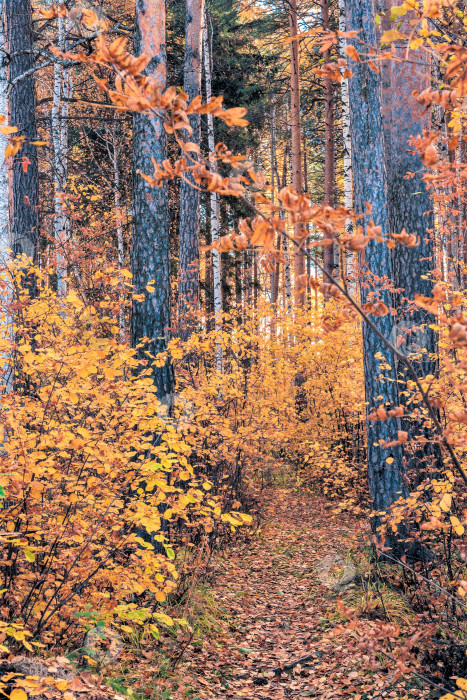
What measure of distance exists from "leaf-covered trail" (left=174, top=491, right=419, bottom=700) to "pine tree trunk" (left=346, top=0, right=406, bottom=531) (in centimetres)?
114

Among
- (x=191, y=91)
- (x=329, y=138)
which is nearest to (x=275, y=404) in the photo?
(x=191, y=91)

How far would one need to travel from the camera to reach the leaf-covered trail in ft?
12.3

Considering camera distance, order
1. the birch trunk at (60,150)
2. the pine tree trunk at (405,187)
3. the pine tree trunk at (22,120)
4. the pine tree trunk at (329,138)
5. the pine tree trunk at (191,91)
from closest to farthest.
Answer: the pine tree trunk at (405,187) → the pine tree trunk at (22,120) → the birch trunk at (60,150) → the pine tree trunk at (191,91) → the pine tree trunk at (329,138)

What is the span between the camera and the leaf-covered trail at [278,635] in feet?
12.3

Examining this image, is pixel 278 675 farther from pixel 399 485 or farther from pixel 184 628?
pixel 399 485

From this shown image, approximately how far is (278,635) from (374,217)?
3983mm

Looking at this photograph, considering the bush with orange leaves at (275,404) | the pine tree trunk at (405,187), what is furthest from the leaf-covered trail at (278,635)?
the pine tree trunk at (405,187)

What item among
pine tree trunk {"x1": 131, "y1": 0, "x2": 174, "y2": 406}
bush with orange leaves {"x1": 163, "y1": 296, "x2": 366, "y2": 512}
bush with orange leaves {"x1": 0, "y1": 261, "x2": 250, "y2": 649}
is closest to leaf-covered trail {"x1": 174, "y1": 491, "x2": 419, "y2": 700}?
bush with orange leaves {"x1": 163, "y1": 296, "x2": 366, "y2": 512}

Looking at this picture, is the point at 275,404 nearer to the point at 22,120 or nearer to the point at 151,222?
the point at 151,222

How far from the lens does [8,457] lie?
119 inches

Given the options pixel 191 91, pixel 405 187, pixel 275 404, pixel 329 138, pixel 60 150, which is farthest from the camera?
pixel 329 138

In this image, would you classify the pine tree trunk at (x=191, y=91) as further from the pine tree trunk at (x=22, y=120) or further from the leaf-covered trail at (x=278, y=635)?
the leaf-covered trail at (x=278, y=635)

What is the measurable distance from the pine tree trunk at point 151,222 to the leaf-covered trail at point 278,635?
216 centimetres

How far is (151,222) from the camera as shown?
5.06m
